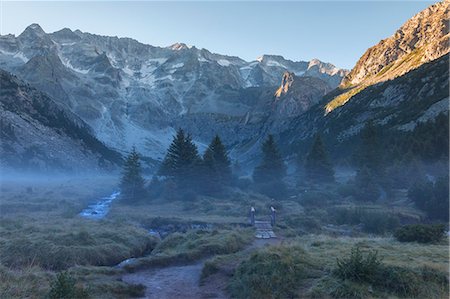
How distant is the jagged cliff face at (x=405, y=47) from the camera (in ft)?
409

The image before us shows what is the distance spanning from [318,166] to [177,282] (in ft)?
157

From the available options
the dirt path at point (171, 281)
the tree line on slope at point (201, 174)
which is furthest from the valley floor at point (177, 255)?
the tree line on slope at point (201, 174)

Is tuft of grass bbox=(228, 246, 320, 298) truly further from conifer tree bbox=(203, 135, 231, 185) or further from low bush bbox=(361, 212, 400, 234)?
conifer tree bbox=(203, 135, 231, 185)

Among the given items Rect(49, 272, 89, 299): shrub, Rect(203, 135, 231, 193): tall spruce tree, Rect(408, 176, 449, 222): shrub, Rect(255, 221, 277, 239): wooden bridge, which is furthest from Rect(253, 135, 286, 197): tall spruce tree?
Rect(49, 272, 89, 299): shrub

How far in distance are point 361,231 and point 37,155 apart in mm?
107851

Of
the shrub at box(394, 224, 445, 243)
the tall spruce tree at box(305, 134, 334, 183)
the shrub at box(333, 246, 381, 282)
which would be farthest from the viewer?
the tall spruce tree at box(305, 134, 334, 183)

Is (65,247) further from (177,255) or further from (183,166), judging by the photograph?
(183,166)

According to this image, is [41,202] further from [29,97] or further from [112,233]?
[29,97]

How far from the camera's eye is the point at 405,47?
465ft

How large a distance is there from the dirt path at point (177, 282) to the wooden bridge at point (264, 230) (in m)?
9.27

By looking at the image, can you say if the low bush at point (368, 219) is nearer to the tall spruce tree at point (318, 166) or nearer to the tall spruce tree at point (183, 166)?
the tall spruce tree at point (318, 166)

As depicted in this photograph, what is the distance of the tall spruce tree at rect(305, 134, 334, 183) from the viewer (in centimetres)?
6256

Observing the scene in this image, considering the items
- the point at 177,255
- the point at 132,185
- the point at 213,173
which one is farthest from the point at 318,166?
the point at 177,255

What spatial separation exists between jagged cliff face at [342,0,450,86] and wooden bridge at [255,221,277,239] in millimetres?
97835
